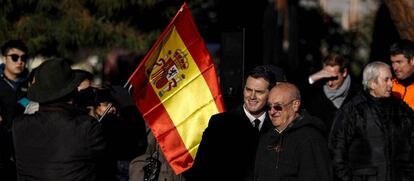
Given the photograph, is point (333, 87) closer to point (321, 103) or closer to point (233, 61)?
point (321, 103)

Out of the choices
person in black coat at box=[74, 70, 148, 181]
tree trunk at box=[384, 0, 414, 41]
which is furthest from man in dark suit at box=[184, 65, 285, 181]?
tree trunk at box=[384, 0, 414, 41]

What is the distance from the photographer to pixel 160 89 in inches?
273

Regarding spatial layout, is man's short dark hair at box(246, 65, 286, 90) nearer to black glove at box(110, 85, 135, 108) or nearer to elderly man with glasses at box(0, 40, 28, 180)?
black glove at box(110, 85, 135, 108)

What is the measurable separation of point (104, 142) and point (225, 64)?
10.1ft

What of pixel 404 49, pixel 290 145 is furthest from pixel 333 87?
pixel 290 145

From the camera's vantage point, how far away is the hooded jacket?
5.91m

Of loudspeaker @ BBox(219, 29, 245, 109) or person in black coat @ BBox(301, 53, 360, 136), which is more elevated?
loudspeaker @ BBox(219, 29, 245, 109)

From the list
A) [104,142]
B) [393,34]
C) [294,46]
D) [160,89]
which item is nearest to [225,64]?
[160,89]

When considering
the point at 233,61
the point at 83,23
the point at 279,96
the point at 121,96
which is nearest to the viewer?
the point at 279,96

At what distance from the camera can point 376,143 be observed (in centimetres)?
699

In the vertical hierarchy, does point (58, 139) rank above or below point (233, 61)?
below

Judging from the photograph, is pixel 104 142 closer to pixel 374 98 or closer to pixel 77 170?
pixel 77 170

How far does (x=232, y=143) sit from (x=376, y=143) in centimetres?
129

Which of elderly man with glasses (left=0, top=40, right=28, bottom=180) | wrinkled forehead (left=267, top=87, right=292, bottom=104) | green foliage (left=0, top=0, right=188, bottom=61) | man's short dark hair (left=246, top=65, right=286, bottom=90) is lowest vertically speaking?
wrinkled forehead (left=267, top=87, right=292, bottom=104)
